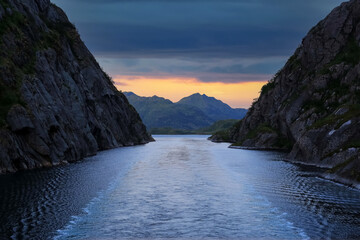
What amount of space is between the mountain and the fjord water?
12.9 metres

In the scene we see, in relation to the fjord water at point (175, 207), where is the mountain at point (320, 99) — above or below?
above

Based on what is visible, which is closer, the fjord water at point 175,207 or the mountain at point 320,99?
the fjord water at point 175,207

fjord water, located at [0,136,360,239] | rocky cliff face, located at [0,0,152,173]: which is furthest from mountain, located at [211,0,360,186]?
rocky cliff face, located at [0,0,152,173]

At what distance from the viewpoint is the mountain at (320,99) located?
67.5 meters

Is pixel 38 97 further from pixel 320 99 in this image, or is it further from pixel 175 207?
pixel 320 99

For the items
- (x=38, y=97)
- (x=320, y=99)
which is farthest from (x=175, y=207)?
(x=320, y=99)

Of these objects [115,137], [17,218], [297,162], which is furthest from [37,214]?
[115,137]

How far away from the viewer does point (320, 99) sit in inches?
4326

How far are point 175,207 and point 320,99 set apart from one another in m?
85.7

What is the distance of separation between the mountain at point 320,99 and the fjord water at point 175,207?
12.9m

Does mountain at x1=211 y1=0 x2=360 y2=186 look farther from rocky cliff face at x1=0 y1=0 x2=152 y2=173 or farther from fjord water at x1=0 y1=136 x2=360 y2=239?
rocky cliff face at x1=0 y1=0 x2=152 y2=173

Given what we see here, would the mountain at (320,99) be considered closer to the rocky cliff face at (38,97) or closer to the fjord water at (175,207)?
the fjord water at (175,207)

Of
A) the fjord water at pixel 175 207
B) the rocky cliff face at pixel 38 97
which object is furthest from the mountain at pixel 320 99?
the rocky cliff face at pixel 38 97

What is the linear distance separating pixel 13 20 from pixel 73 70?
117 ft
